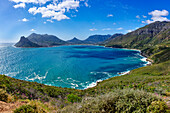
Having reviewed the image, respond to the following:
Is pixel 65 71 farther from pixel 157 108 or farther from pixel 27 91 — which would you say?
pixel 157 108

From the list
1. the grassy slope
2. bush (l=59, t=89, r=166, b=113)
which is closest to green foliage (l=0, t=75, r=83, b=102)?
the grassy slope

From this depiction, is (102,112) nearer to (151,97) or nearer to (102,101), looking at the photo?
(102,101)

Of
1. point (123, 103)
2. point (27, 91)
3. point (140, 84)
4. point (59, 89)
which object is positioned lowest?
point (59, 89)

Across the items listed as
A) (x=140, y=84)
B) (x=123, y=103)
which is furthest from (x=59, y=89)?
(x=123, y=103)

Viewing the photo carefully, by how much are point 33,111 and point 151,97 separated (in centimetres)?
1004

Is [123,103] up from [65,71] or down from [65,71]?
up

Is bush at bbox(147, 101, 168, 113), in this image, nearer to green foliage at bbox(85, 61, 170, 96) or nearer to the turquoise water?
green foliage at bbox(85, 61, 170, 96)

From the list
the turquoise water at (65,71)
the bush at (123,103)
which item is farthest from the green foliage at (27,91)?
the turquoise water at (65,71)

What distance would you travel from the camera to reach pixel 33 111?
8758 mm

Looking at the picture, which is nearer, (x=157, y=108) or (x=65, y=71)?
(x=157, y=108)

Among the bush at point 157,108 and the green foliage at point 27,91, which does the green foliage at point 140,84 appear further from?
the green foliage at point 27,91

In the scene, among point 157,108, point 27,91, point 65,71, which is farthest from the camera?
point 65,71

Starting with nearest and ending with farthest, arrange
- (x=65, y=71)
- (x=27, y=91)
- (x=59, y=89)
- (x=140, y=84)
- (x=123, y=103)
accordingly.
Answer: (x=123, y=103)
(x=27, y=91)
(x=140, y=84)
(x=59, y=89)
(x=65, y=71)

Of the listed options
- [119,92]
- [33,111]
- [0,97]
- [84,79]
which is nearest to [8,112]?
[33,111]
